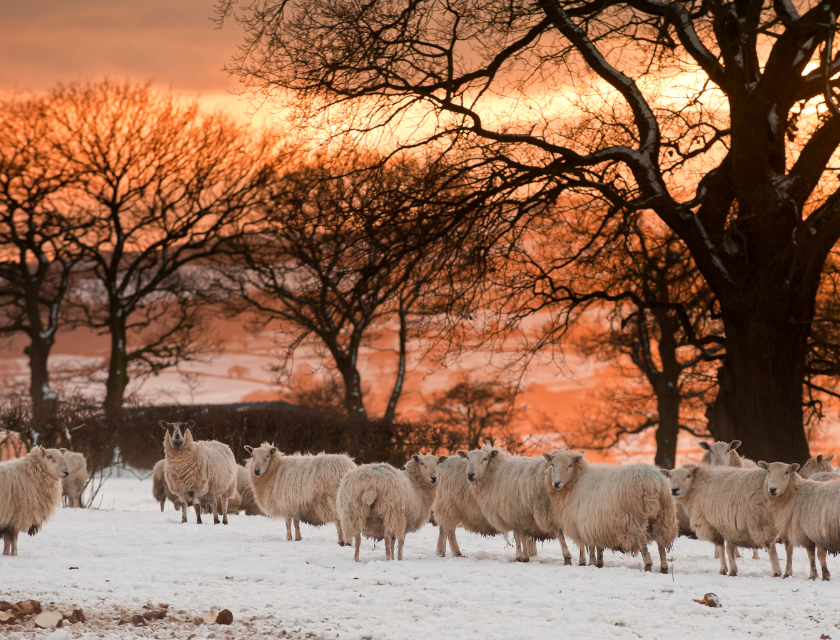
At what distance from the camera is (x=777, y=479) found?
926 cm

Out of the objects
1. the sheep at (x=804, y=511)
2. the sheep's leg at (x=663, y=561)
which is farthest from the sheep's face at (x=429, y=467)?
the sheep at (x=804, y=511)

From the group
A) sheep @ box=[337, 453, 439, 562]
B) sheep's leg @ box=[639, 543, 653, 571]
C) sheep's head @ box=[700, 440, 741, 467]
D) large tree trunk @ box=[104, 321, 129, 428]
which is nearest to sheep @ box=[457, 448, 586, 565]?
sheep's leg @ box=[639, 543, 653, 571]

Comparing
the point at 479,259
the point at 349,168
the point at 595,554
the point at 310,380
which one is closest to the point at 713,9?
the point at 479,259

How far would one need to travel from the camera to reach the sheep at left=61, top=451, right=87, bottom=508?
16.0 metres

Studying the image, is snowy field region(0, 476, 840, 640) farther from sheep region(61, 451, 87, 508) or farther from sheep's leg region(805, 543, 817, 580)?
sheep region(61, 451, 87, 508)

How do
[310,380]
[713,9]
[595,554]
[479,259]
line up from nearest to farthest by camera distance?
[595,554]
[713,9]
[479,259]
[310,380]

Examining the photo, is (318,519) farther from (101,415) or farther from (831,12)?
(101,415)

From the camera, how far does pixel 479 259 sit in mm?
13039

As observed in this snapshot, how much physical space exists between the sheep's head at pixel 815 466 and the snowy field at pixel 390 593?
2.00 metres

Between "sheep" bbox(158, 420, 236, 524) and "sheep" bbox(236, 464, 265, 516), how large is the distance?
2.00 metres

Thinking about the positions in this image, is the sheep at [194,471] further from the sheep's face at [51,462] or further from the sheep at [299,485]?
the sheep's face at [51,462]

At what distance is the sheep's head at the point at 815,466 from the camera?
502 inches

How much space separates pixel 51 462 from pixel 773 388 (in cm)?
1043

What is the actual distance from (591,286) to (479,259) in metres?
6.48
